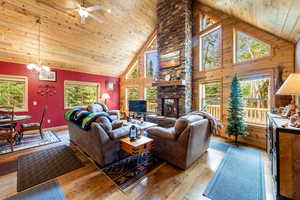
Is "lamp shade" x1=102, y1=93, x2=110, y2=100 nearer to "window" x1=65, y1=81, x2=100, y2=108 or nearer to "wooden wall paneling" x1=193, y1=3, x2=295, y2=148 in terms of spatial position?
"window" x1=65, y1=81, x2=100, y2=108

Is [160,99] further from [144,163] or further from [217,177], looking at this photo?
[217,177]

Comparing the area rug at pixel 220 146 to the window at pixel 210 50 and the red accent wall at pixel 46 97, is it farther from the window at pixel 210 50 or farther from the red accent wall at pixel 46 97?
the red accent wall at pixel 46 97

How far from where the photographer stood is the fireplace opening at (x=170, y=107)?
486 cm

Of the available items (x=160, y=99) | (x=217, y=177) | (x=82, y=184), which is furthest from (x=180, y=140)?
(x=160, y=99)

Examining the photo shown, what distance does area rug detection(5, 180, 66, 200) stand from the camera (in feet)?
5.58

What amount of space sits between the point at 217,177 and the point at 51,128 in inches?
240

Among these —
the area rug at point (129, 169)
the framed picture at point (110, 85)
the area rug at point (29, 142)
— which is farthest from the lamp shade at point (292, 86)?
the framed picture at point (110, 85)

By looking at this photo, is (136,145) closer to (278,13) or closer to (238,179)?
(238,179)

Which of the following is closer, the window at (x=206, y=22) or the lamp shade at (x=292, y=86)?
the lamp shade at (x=292, y=86)

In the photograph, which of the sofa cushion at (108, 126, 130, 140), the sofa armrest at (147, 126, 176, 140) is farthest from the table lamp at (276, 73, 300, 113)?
the sofa cushion at (108, 126, 130, 140)

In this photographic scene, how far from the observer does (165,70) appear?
17.3ft

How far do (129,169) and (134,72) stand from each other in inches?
228

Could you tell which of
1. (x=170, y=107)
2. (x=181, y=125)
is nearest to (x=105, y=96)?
(x=170, y=107)

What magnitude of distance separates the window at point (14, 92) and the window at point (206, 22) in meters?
7.04
